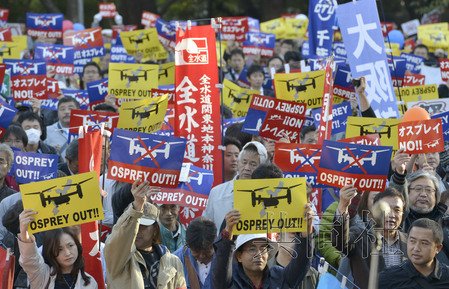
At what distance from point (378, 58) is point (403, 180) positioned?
2.69 metres

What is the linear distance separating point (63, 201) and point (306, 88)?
5655 millimetres

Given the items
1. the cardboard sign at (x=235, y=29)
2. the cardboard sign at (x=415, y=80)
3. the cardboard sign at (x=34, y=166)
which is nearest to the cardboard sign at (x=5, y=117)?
the cardboard sign at (x=34, y=166)

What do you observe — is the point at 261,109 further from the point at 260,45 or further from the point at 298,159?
Result: the point at 260,45

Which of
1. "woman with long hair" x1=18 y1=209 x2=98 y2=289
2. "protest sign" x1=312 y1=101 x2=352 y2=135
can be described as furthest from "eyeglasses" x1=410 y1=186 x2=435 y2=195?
"protest sign" x1=312 y1=101 x2=352 y2=135

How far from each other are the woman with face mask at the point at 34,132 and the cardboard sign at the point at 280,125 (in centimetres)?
218

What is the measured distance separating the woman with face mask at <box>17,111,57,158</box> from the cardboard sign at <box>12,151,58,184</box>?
4.60 feet

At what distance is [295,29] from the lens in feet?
85.2

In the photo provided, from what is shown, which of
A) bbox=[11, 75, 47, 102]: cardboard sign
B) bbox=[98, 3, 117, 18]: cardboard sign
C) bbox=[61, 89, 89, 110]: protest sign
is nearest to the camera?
bbox=[11, 75, 47, 102]: cardboard sign

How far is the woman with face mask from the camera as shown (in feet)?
42.6

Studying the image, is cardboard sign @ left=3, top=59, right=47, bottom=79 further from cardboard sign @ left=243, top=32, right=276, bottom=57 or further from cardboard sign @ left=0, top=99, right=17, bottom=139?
cardboard sign @ left=243, top=32, right=276, bottom=57

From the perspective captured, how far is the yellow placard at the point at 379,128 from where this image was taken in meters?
11.2

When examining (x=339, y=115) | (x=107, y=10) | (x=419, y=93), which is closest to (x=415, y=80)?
(x=419, y=93)

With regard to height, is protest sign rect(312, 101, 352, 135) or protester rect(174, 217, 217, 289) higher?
protest sign rect(312, 101, 352, 135)

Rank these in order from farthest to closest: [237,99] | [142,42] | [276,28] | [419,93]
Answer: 1. [276,28]
2. [142,42]
3. [237,99]
4. [419,93]
